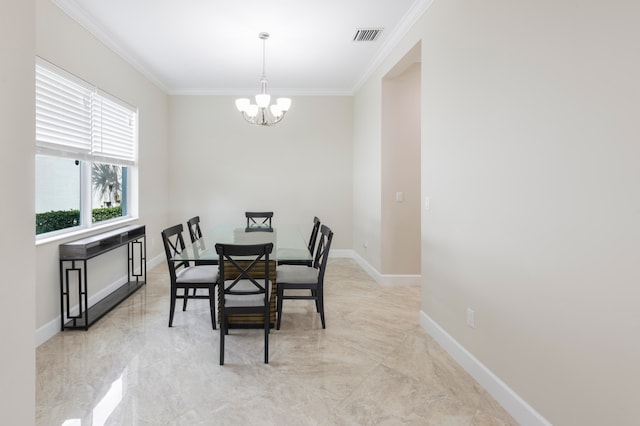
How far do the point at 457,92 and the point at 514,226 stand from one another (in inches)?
48.1

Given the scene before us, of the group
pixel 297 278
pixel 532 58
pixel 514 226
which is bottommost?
pixel 297 278

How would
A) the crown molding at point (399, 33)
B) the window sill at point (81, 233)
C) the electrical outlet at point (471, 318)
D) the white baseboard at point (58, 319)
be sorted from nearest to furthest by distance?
the electrical outlet at point (471, 318) → the white baseboard at point (58, 319) → the window sill at point (81, 233) → the crown molding at point (399, 33)

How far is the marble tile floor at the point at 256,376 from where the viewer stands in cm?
214

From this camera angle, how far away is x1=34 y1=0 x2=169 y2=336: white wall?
3.16 m

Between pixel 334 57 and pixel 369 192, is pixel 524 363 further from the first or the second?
pixel 334 57

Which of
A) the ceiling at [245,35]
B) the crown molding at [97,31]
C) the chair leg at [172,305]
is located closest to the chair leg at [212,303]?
the chair leg at [172,305]

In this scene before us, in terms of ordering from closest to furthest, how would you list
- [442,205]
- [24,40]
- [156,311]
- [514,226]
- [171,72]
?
1. [24,40]
2. [514,226]
3. [442,205]
4. [156,311]
5. [171,72]

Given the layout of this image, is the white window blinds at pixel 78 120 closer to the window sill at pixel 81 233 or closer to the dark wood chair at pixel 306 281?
the window sill at pixel 81 233

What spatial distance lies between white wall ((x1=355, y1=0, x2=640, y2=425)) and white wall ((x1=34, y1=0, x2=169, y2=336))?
218cm

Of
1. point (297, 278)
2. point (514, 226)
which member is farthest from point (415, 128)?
point (514, 226)

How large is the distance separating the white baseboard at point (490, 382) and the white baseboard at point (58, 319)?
328 cm

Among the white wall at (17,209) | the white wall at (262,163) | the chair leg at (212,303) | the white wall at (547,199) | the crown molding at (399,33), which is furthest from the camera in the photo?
the white wall at (262,163)

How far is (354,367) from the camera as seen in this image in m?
2.72

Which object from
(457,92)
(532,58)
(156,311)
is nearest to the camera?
(532,58)
